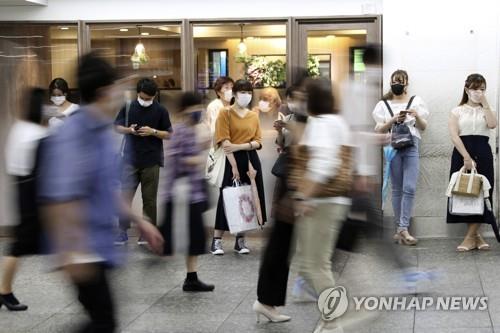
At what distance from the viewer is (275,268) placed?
7.05 meters

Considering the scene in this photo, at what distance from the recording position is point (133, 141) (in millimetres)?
11117

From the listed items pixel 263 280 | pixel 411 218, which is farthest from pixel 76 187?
pixel 411 218

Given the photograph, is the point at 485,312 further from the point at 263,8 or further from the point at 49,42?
the point at 49,42

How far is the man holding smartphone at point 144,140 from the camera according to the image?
36.1 ft

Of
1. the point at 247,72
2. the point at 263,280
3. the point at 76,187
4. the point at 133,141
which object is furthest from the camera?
the point at 247,72

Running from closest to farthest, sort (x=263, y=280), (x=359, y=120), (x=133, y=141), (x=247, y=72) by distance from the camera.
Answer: (x=263, y=280), (x=359, y=120), (x=133, y=141), (x=247, y=72)

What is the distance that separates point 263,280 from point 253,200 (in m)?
3.21

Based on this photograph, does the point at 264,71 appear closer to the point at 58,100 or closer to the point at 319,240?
the point at 58,100

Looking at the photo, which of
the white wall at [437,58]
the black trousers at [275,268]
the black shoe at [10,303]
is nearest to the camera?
the black trousers at [275,268]

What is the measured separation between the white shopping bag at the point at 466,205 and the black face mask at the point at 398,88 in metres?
1.37

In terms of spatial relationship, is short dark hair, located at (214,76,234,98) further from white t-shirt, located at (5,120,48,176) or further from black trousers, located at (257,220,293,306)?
black trousers, located at (257,220,293,306)

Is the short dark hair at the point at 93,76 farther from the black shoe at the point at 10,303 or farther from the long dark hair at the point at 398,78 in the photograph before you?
the long dark hair at the point at 398,78

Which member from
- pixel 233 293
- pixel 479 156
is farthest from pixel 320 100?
pixel 479 156

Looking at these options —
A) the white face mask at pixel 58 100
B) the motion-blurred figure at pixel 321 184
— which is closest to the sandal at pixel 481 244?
the motion-blurred figure at pixel 321 184
